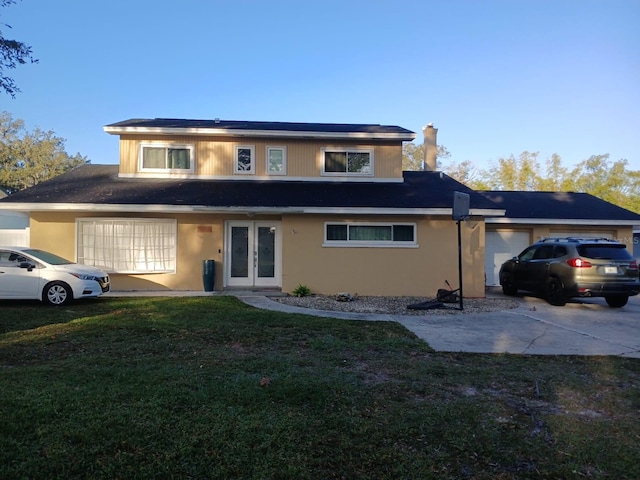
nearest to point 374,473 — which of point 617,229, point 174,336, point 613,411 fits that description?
point 613,411

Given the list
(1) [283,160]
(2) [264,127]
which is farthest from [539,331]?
(2) [264,127]

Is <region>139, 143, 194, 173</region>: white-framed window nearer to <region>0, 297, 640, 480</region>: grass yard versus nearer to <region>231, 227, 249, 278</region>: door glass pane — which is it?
<region>231, 227, 249, 278</region>: door glass pane

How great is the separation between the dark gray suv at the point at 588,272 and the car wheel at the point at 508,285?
1629mm

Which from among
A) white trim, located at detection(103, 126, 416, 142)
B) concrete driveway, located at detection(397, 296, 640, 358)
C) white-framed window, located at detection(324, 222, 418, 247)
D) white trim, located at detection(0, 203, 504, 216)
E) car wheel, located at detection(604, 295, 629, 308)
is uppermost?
white trim, located at detection(103, 126, 416, 142)

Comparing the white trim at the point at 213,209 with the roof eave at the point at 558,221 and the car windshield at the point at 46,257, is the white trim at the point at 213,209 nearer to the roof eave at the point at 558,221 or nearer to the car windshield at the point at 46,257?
the car windshield at the point at 46,257

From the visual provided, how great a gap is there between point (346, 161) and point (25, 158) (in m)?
31.8

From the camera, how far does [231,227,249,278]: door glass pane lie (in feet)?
45.3

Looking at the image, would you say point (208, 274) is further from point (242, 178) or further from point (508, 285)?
point (508, 285)

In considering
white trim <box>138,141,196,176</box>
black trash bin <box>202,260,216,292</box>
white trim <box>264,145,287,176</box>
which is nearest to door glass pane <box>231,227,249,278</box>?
black trash bin <box>202,260,216,292</box>

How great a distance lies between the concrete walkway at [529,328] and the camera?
23.1 feet

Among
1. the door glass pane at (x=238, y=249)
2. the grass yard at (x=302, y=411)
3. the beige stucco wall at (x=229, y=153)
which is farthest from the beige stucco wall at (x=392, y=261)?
the grass yard at (x=302, y=411)

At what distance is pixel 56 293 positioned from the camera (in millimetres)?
10570

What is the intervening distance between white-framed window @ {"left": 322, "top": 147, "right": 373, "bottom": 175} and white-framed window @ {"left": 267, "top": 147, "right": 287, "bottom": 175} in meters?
1.41

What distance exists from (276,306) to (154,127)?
8.44 m
